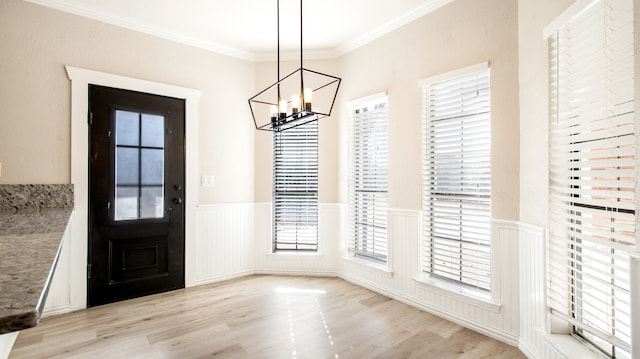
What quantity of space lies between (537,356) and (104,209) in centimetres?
382

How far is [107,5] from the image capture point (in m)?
3.00

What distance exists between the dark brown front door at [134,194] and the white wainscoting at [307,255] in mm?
950

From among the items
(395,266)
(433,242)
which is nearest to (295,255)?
(395,266)

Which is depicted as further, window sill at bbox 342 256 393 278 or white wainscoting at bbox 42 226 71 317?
window sill at bbox 342 256 393 278

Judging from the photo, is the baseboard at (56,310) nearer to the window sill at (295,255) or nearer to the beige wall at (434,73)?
the window sill at (295,255)

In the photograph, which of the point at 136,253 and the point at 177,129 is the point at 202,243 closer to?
the point at 136,253

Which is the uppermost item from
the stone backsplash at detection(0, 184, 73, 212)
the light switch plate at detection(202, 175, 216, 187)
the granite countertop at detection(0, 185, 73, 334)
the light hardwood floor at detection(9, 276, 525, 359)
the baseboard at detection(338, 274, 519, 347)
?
the light switch plate at detection(202, 175, 216, 187)

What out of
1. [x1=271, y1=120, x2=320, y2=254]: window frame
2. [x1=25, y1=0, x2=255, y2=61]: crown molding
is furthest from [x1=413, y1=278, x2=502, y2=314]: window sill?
[x1=25, y1=0, x2=255, y2=61]: crown molding

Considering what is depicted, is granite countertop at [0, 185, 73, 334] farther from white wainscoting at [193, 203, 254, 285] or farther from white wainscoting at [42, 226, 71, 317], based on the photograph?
white wainscoting at [193, 203, 254, 285]

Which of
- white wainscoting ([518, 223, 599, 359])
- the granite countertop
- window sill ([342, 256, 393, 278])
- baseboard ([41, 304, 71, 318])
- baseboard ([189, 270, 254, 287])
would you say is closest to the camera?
the granite countertop

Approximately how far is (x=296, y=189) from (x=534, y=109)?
2676 millimetres

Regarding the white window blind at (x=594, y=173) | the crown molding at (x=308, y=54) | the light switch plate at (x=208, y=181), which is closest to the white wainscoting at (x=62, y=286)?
the light switch plate at (x=208, y=181)

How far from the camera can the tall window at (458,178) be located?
2.66m

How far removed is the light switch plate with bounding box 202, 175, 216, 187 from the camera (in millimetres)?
3773
